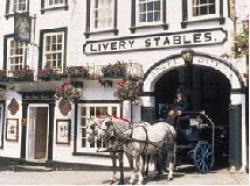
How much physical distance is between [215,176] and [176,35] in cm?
508

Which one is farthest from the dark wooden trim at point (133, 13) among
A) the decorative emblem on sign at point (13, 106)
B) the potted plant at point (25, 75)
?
the decorative emblem on sign at point (13, 106)

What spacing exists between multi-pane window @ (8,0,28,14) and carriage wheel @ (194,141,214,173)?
1031 cm

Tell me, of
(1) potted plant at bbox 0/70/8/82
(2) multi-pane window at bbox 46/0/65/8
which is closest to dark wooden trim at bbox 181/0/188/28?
(2) multi-pane window at bbox 46/0/65/8

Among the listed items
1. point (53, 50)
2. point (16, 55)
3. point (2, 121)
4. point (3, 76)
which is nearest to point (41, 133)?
point (2, 121)

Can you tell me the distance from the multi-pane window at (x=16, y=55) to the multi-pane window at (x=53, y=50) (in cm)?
115

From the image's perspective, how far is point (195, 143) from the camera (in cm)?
1559

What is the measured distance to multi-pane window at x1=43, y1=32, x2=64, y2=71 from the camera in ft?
63.9

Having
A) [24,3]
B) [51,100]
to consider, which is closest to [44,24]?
[24,3]

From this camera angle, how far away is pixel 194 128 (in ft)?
51.8

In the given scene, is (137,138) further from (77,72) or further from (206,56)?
(77,72)

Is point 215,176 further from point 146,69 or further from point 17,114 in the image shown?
point 17,114

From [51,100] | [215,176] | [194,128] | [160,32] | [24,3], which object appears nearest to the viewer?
[215,176]

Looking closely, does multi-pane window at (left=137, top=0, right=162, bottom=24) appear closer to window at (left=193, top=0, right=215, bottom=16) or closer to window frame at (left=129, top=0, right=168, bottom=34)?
window frame at (left=129, top=0, right=168, bottom=34)

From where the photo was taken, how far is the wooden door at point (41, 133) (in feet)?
67.0
